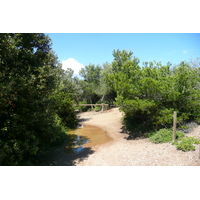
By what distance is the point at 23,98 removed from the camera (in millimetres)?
4793

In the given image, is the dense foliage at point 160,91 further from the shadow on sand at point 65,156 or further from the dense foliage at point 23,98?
the dense foliage at point 23,98

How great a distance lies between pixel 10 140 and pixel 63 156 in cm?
314

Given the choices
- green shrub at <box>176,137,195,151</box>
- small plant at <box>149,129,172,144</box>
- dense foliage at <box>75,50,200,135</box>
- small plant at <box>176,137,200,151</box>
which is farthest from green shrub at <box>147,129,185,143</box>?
green shrub at <box>176,137,195,151</box>

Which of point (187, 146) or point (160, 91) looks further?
point (160, 91)

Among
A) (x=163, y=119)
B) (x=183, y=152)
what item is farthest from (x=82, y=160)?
(x=163, y=119)

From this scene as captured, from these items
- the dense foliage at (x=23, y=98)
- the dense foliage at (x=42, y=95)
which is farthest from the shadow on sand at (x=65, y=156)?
the dense foliage at (x=23, y=98)

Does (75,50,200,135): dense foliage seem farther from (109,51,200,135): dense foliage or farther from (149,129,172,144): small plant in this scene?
(149,129,172,144): small plant

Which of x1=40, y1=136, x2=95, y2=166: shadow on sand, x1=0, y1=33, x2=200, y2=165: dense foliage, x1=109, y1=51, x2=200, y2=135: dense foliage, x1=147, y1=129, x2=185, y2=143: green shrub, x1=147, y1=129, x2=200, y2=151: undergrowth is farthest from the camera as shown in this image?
x1=109, y1=51, x2=200, y2=135: dense foliage

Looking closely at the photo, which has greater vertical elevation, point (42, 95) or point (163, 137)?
point (42, 95)

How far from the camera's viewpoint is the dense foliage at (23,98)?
4434 mm

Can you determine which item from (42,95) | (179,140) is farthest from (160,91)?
(42,95)

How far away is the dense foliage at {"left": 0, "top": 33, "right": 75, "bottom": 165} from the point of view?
4.43 metres

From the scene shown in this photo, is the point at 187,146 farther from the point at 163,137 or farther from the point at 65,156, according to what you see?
the point at 65,156

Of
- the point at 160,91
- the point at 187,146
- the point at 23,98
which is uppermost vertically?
the point at 160,91
